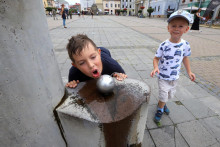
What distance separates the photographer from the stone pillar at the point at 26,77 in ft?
2.29

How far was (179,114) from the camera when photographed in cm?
229

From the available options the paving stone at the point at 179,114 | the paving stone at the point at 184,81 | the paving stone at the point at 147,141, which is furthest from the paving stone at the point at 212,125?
the paving stone at the point at 184,81

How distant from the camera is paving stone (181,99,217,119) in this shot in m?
2.28

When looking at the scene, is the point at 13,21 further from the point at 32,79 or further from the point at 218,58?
the point at 218,58

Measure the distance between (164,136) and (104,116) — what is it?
→ 1.32 meters

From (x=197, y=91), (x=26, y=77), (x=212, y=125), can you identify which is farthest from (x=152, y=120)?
(x=26, y=77)

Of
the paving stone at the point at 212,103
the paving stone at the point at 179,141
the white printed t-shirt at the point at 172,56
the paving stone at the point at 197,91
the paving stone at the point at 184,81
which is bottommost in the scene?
the paving stone at the point at 179,141

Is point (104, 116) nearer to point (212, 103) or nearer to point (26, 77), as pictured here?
point (26, 77)

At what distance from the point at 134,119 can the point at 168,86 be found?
1054mm

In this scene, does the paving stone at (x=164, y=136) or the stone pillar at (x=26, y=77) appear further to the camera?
the paving stone at (x=164, y=136)

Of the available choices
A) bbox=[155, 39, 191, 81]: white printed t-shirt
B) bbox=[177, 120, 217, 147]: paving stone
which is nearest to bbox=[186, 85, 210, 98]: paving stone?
bbox=[177, 120, 217, 147]: paving stone

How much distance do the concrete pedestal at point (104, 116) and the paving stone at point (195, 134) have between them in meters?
1.02

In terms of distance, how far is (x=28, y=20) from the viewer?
759 mm

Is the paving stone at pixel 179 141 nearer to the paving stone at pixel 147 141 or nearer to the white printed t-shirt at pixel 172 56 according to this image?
the paving stone at pixel 147 141
